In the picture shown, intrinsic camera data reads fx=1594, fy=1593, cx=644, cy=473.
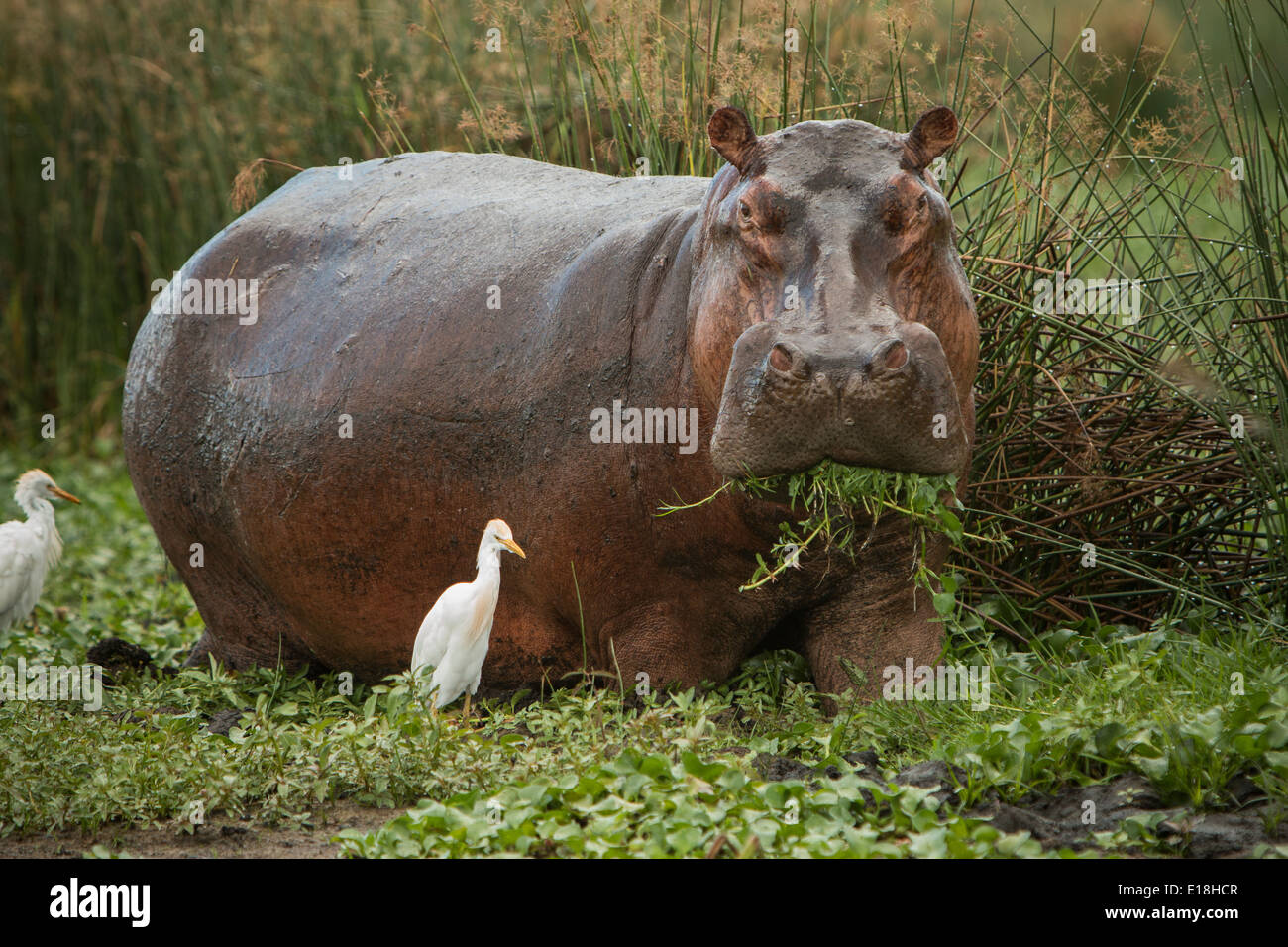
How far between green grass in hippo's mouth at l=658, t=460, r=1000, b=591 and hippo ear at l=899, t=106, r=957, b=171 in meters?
0.77

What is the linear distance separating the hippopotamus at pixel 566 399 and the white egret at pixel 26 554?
0.36 meters

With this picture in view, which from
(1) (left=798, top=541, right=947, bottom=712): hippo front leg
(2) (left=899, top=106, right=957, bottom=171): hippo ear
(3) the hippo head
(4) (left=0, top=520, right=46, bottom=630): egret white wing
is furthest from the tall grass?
(4) (left=0, top=520, right=46, bottom=630): egret white wing

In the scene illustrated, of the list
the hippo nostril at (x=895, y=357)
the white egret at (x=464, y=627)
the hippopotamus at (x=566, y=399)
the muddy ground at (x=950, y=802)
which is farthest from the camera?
the white egret at (x=464, y=627)

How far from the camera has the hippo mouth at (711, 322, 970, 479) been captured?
346 centimetres

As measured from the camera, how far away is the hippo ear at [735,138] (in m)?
3.85

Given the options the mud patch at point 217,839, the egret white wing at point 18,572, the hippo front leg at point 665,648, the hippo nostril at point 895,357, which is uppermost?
the hippo nostril at point 895,357

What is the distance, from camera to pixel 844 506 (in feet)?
12.3

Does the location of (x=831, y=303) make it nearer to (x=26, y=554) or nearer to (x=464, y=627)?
(x=464, y=627)

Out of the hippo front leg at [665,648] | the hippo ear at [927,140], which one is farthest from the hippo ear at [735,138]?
the hippo front leg at [665,648]

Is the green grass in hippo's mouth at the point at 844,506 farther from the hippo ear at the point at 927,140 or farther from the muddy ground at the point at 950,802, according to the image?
the hippo ear at the point at 927,140

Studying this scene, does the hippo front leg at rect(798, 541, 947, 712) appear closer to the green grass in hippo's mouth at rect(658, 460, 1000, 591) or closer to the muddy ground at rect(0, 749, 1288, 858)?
the green grass in hippo's mouth at rect(658, 460, 1000, 591)

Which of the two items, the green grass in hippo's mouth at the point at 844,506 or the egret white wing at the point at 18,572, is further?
the egret white wing at the point at 18,572

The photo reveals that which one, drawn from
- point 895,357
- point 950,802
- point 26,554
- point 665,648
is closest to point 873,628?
point 665,648
